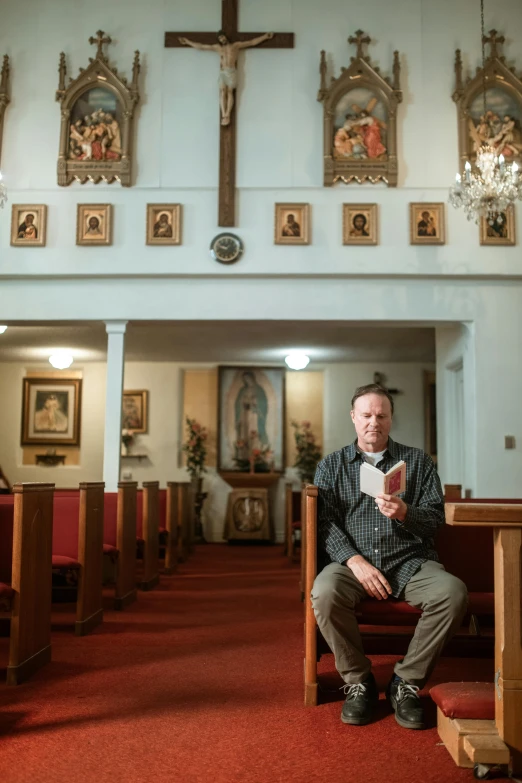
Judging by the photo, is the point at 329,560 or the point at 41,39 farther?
the point at 41,39

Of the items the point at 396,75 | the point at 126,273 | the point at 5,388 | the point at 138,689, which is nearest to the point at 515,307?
the point at 396,75

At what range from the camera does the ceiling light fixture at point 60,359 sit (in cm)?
1192

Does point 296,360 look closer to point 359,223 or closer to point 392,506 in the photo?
point 359,223

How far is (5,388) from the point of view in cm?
1304

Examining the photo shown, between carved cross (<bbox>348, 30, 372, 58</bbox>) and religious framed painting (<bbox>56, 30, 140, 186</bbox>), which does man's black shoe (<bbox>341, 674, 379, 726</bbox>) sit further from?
carved cross (<bbox>348, 30, 372, 58</bbox>)

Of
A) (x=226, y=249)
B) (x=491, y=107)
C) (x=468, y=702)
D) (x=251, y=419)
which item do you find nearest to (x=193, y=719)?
(x=468, y=702)

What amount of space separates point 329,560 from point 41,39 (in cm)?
699

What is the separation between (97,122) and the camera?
7.93 m

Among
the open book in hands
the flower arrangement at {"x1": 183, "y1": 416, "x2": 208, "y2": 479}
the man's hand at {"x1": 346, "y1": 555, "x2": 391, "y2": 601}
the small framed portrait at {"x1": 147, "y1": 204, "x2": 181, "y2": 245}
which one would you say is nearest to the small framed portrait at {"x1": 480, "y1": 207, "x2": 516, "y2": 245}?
the small framed portrait at {"x1": 147, "y1": 204, "x2": 181, "y2": 245}

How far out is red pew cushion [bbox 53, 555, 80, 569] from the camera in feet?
15.5

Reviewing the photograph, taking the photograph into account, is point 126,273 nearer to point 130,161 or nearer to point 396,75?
point 130,161

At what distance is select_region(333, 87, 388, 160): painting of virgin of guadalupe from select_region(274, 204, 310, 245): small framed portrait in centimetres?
68

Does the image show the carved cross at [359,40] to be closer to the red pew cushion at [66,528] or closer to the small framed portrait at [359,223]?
the small framed portrait at [359,223]

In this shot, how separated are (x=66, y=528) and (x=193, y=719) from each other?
8.20 feet
